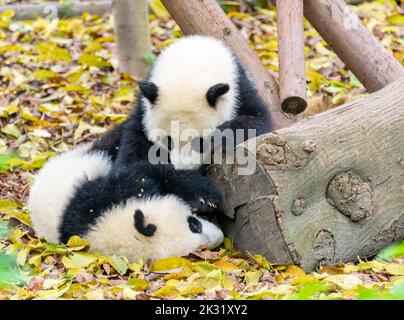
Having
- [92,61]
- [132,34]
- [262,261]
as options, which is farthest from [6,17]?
[262,261]

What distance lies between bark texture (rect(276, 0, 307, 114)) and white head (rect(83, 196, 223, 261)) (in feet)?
3.93

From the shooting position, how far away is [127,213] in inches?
182

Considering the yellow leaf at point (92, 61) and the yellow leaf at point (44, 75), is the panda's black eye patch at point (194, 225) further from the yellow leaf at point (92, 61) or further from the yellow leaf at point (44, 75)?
the yellow leaf at point (92, 61)

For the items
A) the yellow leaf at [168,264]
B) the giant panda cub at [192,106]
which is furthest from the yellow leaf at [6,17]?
the yellow leaf at [168,264]

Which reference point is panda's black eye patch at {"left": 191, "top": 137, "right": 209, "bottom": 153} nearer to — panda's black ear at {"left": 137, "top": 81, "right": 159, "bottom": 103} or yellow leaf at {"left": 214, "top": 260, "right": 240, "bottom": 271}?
panda's black ear at {"left": 137, "top": 81, "right": 159, "bottom": 103}

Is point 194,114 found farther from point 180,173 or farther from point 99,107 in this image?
point 99,107

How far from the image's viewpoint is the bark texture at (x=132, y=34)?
7.32m

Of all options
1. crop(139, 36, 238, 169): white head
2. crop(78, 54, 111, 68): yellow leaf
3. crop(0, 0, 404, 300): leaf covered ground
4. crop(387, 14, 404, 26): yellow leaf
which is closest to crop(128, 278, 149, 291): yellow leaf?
crop(0, 0, 404, 300): leaf covered ground

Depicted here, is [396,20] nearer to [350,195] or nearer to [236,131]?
[236,131]

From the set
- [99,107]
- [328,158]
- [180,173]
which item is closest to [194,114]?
[180,173]

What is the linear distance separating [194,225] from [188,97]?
2.64 feet

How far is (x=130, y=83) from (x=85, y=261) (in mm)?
3407

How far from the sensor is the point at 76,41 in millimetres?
8508

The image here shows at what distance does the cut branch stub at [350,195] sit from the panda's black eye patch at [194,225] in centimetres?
84
